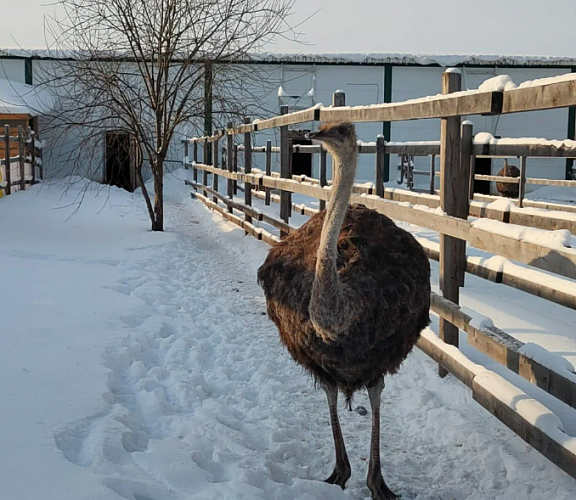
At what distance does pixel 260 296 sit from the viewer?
7.30 meters

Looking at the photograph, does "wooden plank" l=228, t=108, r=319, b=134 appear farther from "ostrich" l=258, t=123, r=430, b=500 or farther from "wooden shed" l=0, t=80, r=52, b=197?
"wooden shed" l=0, t=80, r=52, b=197

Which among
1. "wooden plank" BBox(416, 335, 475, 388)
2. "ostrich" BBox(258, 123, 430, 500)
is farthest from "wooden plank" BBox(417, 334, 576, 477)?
"ostrich" BBox(258, 123, 430, 500)

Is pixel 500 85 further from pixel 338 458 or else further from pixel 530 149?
pixel 338 458

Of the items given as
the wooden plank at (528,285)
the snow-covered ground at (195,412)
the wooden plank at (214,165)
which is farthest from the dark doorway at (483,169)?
the wooden plank at (528,285)

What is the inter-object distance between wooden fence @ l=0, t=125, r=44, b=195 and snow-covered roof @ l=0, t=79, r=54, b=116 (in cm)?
55

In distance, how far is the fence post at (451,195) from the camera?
448 cm

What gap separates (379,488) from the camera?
3373 mm

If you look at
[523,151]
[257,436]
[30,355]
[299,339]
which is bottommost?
[257,436]

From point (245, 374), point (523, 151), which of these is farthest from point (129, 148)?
point (523, 151)

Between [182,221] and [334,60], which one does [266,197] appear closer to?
[182,221]

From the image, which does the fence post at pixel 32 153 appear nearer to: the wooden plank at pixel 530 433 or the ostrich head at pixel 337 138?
the ostrich head at pixel 337 138

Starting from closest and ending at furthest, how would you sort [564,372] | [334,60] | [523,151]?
[564,372] < [523,151] < [334,60]

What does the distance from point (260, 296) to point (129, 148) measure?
5.89 m

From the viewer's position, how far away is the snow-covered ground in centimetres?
313
